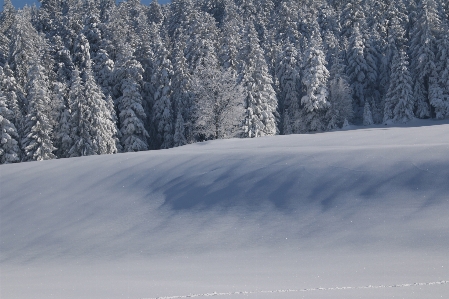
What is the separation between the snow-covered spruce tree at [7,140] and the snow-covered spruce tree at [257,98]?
1961 centimetres

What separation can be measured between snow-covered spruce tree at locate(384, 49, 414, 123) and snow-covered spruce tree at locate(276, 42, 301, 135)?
10.2 meters

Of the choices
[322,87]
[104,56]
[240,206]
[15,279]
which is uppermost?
[104,56]

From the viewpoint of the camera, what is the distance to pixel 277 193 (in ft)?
48.6

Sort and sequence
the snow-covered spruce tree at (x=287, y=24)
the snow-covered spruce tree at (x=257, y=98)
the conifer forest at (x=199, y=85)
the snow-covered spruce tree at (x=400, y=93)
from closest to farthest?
the conifer forest at (x=199, y=85)
the snow-covered spruce tree at (x=257, y=98)
the snow-covered spruce tree at (x=400, y=93)
the snow-covered spruce tree at (x=287, y=24)

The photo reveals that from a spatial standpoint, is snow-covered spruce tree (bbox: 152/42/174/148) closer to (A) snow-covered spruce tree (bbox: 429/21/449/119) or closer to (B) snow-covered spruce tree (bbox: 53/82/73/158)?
(B) snow-covered spruce tree (bbox: 53/82/73/158)

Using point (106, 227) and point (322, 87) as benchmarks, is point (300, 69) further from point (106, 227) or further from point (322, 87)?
point (106, 227)

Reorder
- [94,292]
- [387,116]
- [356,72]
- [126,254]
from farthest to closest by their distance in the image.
→ [356,72]
[387,116]
[126,254]
[94,292]

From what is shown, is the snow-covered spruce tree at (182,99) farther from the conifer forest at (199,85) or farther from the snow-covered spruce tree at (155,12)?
the snow-covered spruce tree at (155,12)

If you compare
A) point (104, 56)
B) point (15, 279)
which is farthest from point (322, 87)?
point (15, 279)

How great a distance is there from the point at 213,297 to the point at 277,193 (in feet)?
22.3

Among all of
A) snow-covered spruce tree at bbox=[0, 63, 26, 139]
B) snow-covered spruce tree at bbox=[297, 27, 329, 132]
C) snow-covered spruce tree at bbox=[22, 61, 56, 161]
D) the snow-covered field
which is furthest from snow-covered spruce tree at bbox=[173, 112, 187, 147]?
the snow-covered field

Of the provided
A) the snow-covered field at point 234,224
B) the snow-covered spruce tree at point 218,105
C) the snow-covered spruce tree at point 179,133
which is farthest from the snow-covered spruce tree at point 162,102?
the snow-covered field at point 234,224

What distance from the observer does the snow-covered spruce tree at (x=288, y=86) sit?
55.1m

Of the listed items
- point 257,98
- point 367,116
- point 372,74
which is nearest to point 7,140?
point 257,98
